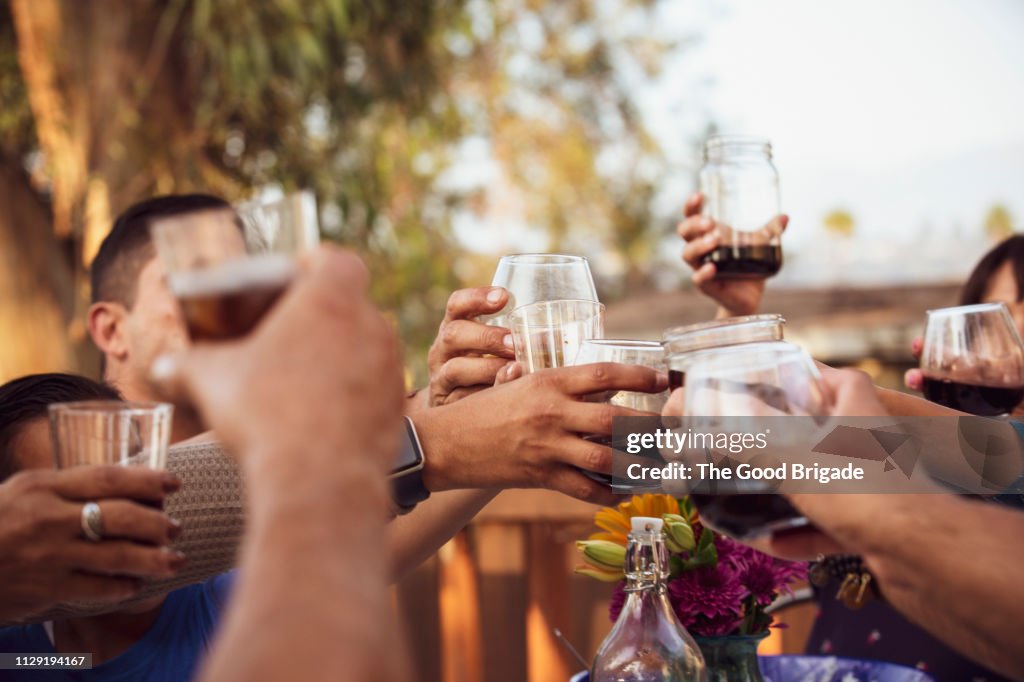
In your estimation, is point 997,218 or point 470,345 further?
point 997,218

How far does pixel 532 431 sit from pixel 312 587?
2.14 feet

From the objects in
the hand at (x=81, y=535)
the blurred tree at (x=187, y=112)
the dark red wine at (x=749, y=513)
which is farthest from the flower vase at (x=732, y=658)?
the blurred tree at (x=187, y=112)

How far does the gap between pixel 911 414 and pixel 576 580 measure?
245cm

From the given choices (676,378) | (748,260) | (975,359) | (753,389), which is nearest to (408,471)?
(676,378)

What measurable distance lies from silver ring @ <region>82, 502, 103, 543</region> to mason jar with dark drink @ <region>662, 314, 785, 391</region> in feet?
1.74

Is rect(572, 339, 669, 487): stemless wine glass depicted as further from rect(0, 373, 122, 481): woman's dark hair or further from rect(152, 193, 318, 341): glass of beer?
rect(0, 373, 122, 481): woman's dark hair

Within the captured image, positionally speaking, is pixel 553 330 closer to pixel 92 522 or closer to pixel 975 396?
pixel 92 522

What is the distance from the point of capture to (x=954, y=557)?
0.77m

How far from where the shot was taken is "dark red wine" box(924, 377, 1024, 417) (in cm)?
172

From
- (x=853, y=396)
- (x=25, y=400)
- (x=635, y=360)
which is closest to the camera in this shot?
(x=853, y=396)

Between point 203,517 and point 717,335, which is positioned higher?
point 717,335

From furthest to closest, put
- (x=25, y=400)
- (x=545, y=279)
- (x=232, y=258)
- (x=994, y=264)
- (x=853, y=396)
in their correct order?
(x=994, y=264)
(x=25, y=400)
(x=545, y=279)
(x=853, y=396)
(x=232, y=258)

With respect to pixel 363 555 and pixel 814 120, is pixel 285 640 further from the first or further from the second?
pixel 814 120

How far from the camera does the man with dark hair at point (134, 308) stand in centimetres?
243
